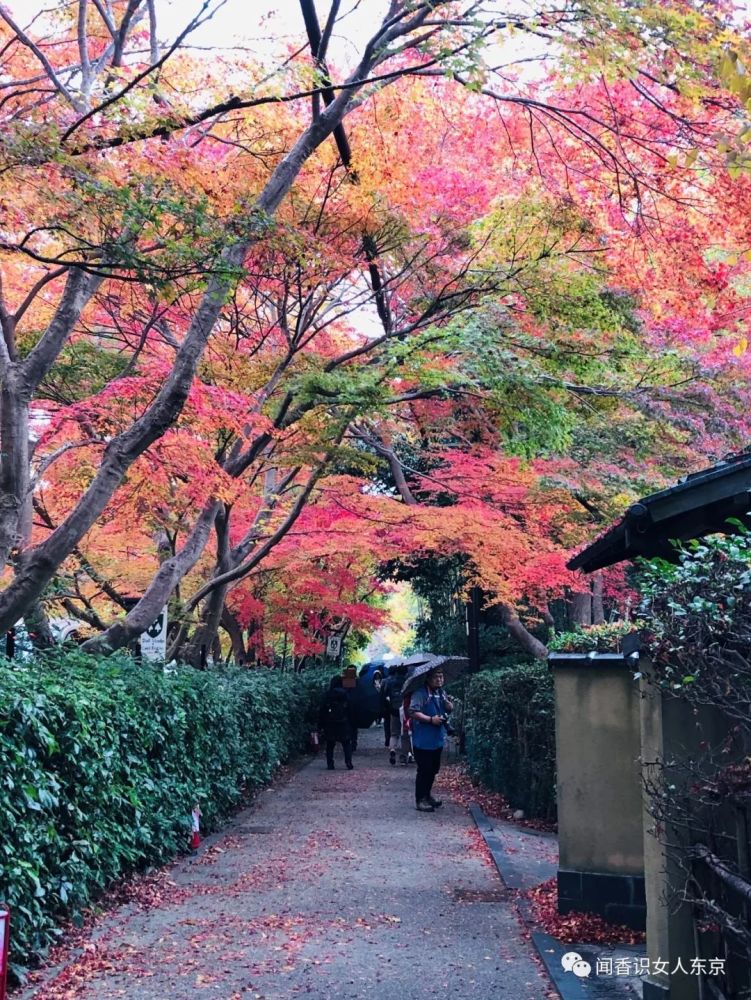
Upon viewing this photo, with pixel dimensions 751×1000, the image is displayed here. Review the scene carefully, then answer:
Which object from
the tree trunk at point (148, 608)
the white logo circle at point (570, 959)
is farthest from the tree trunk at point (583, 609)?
the white logo circle at point (570, 959)

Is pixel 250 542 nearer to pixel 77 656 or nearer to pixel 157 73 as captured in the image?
pixel 77 656

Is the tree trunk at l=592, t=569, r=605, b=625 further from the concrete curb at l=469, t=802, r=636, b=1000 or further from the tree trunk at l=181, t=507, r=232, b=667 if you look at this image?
the concrete curb at l=469, t=802, r=636, b=1000

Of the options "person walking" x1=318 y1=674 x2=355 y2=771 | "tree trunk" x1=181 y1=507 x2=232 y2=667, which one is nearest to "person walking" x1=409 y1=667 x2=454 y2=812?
"tree trunk" x1=181 y1=507 x2=232 y2=667

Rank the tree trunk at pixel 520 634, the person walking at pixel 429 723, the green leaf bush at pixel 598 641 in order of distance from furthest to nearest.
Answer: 1. the tree trunk at pixel 520 634
2. the person walking at pixel 429 723
3. the green leaf bush at pixel 598 641

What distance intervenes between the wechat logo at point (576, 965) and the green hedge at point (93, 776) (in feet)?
11.2

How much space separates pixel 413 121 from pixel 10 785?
1095cm

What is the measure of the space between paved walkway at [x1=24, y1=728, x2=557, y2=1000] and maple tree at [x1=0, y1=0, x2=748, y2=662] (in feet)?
9.77

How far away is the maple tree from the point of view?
7.98m

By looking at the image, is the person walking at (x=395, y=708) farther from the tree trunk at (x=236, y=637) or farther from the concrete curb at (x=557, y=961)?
the concrete curb at (x=557, y=961)

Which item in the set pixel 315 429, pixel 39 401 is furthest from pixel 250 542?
pixel 39 401

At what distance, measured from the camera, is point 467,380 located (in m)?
11.5

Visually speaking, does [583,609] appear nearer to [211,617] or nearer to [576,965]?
[211,617]

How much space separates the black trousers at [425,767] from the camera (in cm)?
1314

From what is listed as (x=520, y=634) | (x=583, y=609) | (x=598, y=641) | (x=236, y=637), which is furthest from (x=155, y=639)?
(x=236, y=637)
